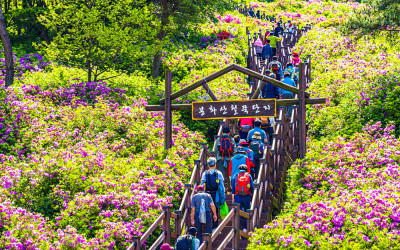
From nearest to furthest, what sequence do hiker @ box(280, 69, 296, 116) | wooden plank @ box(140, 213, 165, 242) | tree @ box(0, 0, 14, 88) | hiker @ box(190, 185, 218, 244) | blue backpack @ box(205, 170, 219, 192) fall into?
wooden plank @ box(140, 213, 165, 242)
hiker @ box(190, 185, 218, 244)
blue backpack @ box(205, 170, 219, 192)
hiker @ box(280, 69, 296, 116)
tree @ box(0, 0, 14, 88)

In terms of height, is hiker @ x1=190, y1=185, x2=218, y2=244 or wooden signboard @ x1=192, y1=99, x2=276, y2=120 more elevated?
wooden signboard @ x1=192, y1=99, x2=276, y2=120

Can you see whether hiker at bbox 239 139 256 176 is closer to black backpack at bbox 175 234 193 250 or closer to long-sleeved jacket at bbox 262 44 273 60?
black backpack at bbox 175 234 193 250

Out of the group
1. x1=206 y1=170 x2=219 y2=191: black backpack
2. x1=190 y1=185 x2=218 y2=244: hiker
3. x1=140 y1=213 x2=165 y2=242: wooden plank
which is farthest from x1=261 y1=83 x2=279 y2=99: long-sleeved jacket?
x1=140 y1=213 x2=165 y2=242: wooden plank

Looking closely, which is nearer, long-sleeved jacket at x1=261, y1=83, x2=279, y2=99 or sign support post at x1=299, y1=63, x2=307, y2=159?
sign support post at x1=299, y1=63, x2=307, y2=159

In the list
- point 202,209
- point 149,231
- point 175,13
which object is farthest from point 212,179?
point 175,13

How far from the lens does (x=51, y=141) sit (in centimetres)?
1689

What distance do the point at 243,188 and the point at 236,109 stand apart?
3245 mm

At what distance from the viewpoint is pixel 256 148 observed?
13312mm

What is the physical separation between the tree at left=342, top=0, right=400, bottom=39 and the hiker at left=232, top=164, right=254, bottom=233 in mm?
8653

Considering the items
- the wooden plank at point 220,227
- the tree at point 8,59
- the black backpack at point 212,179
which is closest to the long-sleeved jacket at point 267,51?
the tree at point 8,59

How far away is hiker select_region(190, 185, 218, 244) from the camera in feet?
36.3

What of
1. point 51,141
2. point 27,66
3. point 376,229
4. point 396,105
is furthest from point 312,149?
point 27,66

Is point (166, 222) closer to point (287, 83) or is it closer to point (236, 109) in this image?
point (236, 109)

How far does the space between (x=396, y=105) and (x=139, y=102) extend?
330 inches
